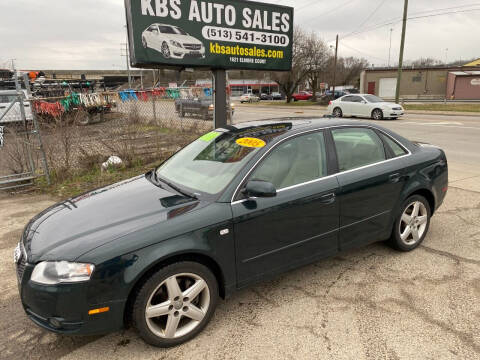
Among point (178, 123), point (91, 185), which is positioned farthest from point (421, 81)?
point (91, 185)

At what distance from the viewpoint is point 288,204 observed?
115 inches

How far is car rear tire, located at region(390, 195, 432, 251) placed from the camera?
3775 millimetres

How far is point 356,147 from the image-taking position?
358 cm

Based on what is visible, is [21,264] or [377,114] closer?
[21,264]

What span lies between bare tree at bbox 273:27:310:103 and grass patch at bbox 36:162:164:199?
31.4m

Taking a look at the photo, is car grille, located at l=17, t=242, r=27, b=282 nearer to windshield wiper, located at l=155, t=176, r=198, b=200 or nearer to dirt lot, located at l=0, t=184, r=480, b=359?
dirt lot, located at l=0, t=184, r=480, b=359

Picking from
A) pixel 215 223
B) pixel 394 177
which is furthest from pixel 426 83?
pixel 215 223

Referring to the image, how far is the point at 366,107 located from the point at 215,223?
18.4 meters

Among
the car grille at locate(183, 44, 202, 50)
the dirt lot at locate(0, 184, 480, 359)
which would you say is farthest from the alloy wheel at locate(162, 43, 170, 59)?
the dirt lot at locate(0, 184, 480, 359)

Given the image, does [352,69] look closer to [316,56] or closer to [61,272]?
[316,56]

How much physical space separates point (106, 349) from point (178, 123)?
23.7ft

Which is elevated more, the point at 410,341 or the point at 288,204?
the point at 288,204

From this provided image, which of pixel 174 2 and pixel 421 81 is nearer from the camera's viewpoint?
pixel 174 2

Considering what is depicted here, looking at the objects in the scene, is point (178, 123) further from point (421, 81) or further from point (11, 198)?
point (421, 81)
